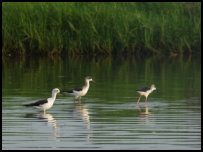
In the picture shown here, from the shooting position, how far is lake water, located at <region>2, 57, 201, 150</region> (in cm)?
1249

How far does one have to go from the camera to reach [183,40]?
35.4 m

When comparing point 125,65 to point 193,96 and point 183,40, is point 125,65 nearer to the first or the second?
point 183,40

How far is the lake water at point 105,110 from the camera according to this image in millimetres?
12492

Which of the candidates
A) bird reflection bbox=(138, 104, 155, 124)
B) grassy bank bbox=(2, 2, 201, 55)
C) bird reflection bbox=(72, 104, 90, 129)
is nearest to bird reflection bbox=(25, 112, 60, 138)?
bird reflection bbox=(72, 104, 90, 129)

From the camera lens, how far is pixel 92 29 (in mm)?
33969

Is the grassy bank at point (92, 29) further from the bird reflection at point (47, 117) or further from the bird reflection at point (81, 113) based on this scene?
the bird reflection at point (47, 117)

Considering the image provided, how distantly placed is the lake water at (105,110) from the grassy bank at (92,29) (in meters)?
3.96

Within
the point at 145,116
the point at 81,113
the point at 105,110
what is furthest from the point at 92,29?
the point at 145,116

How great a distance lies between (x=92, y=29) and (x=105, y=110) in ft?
58.1

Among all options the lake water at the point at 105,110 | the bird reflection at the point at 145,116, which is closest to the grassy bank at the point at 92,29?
the lake water at the point at 105,110

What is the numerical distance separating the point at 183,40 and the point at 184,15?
5.97ft

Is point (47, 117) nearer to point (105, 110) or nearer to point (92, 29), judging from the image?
point (105, 110)

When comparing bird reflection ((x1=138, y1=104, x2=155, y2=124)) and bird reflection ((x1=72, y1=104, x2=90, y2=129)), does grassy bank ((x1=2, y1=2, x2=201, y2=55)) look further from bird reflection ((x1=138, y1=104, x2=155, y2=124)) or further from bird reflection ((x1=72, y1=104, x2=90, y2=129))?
bird reflection ((x1=138, y1=104, x2=155, y2=124))

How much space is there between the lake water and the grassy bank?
3.96 m
